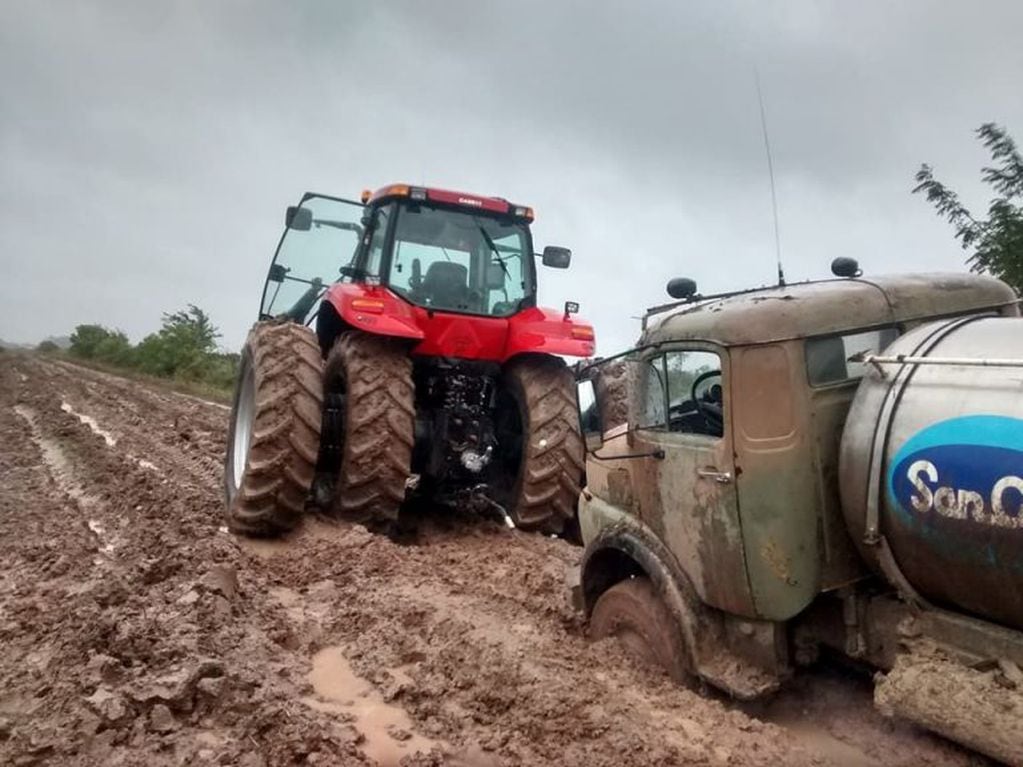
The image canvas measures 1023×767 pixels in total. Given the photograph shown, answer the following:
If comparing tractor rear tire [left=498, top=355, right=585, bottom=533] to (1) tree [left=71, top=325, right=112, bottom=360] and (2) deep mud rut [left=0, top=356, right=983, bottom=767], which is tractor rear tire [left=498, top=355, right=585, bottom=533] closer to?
(2) deep mud rut [left=0, top=356, right=983, bottom=767]

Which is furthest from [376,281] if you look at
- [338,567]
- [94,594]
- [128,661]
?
[128,661]

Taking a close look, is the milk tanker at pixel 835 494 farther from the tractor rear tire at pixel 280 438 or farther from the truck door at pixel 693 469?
the tractor rear tire at pixel 280 438

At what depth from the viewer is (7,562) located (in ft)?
17.3

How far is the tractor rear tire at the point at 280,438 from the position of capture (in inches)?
230

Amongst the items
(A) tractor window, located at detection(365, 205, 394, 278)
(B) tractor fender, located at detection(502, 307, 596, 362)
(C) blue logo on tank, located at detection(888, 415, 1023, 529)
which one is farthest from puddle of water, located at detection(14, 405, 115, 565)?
(C) blue logo on tank, located at detection(888, 415, 1023, 529)

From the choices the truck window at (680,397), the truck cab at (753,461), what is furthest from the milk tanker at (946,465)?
the truck window at (680,397)

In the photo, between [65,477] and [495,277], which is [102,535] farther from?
[495,277]

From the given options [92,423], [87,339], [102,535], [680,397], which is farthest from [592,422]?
[87,339]

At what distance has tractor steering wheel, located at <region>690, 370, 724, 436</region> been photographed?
3.95 m

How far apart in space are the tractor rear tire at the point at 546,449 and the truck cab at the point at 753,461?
230 cm

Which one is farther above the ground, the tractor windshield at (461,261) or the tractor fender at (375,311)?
the tractor windshield at (461,261)

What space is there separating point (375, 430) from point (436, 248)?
67.4 inches

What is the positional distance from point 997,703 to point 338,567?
363cm

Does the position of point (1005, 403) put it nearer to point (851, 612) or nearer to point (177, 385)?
point (851, 612)
